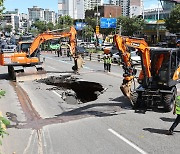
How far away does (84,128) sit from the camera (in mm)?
12039

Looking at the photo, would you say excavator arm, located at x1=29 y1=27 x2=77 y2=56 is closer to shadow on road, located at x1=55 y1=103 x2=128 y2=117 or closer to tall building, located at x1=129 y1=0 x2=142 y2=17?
shadow on road, located at x1=55 y1=103 x2=128 y2=117

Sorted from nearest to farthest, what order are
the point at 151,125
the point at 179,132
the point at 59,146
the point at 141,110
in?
the point at 59,146 → the point at 179,132 → the point at 151,125 → the point at 141,110

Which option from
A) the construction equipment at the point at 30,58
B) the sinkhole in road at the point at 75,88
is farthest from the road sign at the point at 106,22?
the sinkhole in road at the point at 75,88

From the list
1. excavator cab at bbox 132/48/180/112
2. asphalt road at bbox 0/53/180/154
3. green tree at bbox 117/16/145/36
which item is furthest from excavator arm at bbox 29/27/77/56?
green tree at bbox 117/16/145/36

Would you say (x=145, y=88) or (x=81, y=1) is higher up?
(x=81, y=1)

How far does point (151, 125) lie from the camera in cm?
1204

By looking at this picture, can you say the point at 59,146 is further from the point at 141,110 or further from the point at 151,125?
the point at 141,110

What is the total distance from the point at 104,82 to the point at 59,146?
13.4 m

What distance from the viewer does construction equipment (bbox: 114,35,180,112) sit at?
14.0 meters

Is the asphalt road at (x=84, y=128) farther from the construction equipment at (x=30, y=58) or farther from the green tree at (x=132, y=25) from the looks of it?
the green tree at (x=132, y=25)

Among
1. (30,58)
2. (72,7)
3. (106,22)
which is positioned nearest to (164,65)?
(30,58)

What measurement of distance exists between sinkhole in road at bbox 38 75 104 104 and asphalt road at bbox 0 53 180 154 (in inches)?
59.6


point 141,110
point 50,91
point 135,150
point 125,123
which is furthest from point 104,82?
point 135,150

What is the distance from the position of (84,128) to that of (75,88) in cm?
1114
